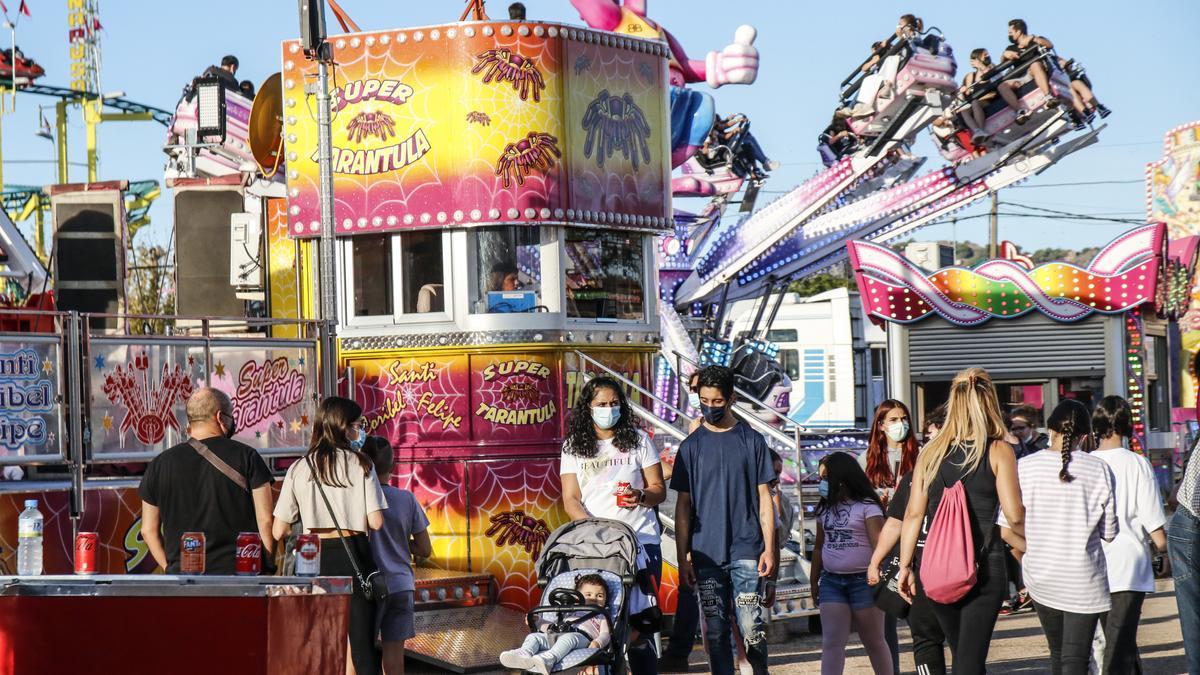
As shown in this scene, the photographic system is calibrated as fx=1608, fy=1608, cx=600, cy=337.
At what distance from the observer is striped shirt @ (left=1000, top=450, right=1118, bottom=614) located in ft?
24.6

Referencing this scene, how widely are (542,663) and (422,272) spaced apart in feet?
17.1

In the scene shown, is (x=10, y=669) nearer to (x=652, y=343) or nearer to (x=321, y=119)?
(x=321, y=119)

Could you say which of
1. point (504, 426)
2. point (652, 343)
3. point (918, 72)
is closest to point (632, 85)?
point (652, 343)

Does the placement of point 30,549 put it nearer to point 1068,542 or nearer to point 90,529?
point 90,529

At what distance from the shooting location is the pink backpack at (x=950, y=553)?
7.22m

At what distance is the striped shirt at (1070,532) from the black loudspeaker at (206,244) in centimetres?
900

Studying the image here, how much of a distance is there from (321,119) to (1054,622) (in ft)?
18.5

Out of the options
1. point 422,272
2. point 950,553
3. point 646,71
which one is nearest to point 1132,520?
point 950,553

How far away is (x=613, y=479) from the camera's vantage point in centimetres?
894

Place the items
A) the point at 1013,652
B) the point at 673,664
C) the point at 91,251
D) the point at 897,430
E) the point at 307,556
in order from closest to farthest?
the point at 307,556 → the point at 897,430 → the point at 673,664 → the point at 1013,652 → the point at 91,251

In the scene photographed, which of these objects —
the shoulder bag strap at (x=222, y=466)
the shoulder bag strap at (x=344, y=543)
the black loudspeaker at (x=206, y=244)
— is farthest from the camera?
the black loudspeaker at (x=206, y=244)

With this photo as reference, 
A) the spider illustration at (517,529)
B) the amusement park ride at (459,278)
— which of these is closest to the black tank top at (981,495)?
the amusement park ride at (459,278)

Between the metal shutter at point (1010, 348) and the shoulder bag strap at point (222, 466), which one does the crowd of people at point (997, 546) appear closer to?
the shoulder bag strap at point (222, 466)

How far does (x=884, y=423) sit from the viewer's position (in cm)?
935
